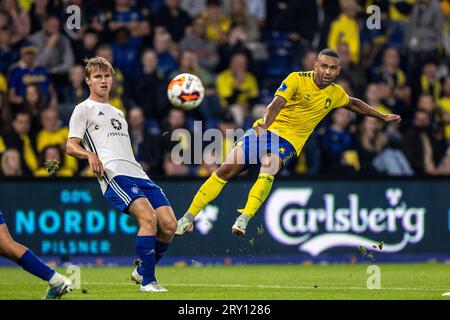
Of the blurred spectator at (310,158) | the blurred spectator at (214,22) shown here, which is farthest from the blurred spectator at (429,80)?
the blurred spectator at (214,22)

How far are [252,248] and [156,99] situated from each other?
326 cm

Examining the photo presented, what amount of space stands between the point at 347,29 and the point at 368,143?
8.54 feet

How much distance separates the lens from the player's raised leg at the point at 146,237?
1115 cm

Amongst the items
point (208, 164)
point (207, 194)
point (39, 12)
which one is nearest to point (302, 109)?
point (207, 194)

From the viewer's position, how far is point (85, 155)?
10.8 metres

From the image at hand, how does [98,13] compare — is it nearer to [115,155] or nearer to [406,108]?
[406,108]

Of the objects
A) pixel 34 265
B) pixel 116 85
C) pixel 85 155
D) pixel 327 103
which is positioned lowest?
pixel 34 265

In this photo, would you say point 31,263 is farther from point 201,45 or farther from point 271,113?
point 201,45

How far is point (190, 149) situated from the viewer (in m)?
17.7

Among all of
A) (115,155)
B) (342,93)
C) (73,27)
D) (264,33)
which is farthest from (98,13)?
(115,155)

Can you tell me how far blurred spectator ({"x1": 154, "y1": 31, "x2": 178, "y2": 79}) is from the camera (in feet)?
62.8

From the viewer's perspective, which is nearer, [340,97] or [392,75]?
[340,97]

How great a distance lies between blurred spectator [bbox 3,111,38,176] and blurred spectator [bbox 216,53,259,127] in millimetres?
3393

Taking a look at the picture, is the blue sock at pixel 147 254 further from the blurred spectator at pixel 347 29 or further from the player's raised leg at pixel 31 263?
the blurred spectator at pixel 347 29
